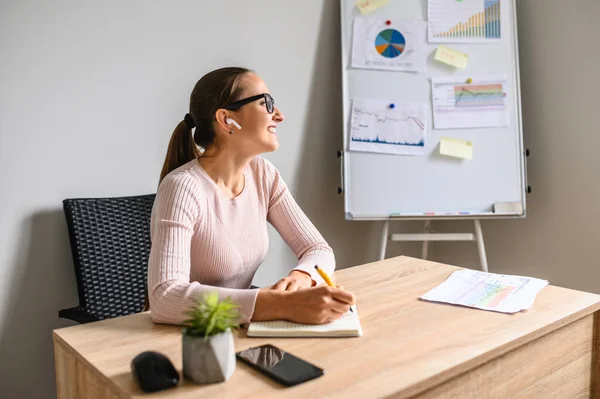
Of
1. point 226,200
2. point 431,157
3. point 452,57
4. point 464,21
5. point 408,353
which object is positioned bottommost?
point 408,353

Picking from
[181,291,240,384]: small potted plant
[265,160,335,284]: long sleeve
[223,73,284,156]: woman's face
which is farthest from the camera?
[265,160,335,284]: long sleeve

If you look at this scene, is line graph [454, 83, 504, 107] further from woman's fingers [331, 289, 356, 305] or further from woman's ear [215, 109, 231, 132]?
woman's fingers [331, 289, 356, 305]

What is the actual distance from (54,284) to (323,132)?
136 centimetres

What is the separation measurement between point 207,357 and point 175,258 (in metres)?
0.42

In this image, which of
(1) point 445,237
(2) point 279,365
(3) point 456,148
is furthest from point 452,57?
(2) point 279,365

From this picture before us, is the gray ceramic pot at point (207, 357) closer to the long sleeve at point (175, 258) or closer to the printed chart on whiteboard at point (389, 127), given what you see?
the long sleeve at point (175, 258)

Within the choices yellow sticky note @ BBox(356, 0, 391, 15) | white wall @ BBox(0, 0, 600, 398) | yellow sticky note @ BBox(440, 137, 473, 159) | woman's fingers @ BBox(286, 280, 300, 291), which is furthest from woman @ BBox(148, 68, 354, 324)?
yellow sticky note @ BBox(356, 0, 391, 15)

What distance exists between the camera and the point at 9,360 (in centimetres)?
202

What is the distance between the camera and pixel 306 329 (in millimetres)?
1199

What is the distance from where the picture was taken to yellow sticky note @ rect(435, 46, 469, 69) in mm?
2672

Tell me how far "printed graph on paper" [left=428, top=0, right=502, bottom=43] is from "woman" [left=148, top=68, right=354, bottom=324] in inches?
52.6

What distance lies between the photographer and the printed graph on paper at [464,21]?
2.66m

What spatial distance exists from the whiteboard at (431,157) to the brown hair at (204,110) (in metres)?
1.14

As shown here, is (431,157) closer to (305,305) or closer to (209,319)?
(305,305)
